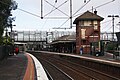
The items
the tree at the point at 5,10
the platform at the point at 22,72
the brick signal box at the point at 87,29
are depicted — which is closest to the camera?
the platform at the point at 22,72

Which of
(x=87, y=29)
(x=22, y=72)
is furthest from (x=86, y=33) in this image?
(x=22, y=72)

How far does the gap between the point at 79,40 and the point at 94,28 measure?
5.72m

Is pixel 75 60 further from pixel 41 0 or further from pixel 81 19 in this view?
pixel 81 19

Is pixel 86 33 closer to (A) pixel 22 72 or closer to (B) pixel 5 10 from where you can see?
(B) pixel 5 10

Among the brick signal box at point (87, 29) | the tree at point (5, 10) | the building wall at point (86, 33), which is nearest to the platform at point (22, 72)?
the tree at point (5, 10)

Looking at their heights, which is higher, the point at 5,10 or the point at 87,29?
the point at 87,29

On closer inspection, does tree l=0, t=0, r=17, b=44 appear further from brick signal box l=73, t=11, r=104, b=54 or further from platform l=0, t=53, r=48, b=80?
brick signal box l=73, t=11, r=104, b=54

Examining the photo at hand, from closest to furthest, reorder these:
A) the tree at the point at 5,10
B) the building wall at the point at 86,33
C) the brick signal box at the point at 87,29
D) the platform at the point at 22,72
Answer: the platform at the point at 22,72, the tree at the point at 5,10, the building wall at the point at 86,33, the brick signal box at the point at 87,29

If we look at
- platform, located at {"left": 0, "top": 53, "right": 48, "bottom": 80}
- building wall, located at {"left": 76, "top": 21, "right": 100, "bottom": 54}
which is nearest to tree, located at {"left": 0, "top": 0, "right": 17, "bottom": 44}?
platform, located at {"left": 0, "top": 53, "right": 48, "bottom": 80}

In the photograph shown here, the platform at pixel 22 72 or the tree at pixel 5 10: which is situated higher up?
the tree at pixel 5 10

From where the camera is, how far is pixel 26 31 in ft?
451

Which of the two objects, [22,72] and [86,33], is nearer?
[22,72]

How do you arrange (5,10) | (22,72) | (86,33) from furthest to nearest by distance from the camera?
(86,33)
(5,10)
(22,72)

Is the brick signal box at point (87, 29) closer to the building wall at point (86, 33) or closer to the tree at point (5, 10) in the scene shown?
the building wall at point (86, 33)
